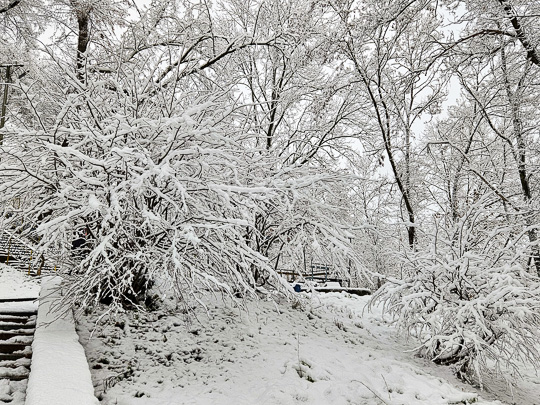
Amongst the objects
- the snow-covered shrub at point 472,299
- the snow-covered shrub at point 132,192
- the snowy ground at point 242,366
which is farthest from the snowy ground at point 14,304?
the snow-covered shrub at point 472,299

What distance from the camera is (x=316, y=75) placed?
10.5 metres

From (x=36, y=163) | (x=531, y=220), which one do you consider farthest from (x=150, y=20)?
(x=531, y=220)

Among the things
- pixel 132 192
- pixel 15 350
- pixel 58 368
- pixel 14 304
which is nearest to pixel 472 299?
pixel 132 192

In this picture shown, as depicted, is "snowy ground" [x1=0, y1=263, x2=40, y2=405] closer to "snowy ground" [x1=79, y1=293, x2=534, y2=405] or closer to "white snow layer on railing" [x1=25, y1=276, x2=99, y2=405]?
"white snow layer on railing" [x1=25, y1=276, x2=99, y2=405]

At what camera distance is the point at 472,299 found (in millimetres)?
5855

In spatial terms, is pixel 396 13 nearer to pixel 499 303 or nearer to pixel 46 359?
pixel 499 303

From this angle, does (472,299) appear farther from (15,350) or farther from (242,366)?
(15,350)

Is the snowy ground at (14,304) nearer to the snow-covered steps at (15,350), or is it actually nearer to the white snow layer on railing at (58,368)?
the snow-covered steps at (15,350)

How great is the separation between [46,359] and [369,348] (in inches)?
195

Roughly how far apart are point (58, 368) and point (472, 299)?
5.62 metres

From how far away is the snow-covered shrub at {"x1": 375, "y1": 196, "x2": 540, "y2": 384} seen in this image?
17.3 feet

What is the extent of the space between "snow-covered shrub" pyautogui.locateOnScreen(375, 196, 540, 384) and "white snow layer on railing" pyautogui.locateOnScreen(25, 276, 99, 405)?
168 inches

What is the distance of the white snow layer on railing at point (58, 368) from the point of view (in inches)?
109

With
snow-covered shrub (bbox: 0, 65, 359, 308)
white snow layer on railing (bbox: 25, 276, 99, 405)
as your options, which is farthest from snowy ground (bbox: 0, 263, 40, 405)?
snow-covered shrub (bbox: 0, 65, 359, 308)
